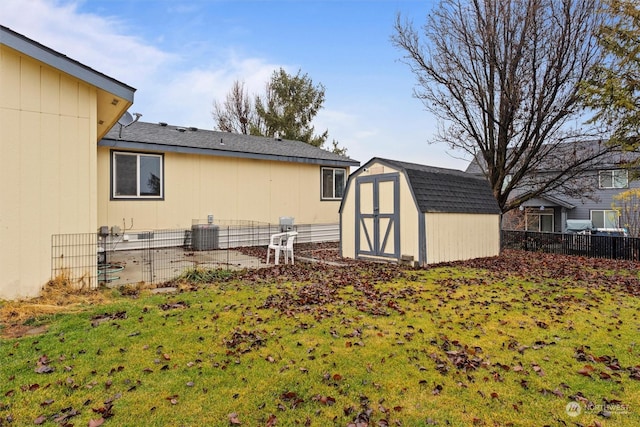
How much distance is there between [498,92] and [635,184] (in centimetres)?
1463

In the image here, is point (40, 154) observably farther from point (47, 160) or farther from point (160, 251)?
point (160, 251)

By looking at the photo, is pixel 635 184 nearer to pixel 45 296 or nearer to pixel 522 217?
pixel 522 217

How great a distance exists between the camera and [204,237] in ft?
36.3

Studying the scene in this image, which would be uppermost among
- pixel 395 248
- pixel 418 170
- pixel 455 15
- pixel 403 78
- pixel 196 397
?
pixel 455 15

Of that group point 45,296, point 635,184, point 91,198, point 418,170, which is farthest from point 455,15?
point 635,184

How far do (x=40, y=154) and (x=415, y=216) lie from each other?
24.1 feet

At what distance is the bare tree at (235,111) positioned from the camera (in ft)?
96.9

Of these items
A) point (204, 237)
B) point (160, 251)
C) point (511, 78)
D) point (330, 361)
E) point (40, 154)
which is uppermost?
point (511, 78)

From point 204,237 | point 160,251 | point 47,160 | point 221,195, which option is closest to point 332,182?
point 221,195

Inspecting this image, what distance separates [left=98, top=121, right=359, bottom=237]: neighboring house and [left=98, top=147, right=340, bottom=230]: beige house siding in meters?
0.02

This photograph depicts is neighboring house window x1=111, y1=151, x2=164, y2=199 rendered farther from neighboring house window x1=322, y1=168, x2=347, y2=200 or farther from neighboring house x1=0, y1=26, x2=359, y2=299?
neighboring house window x1=322, y1=168, x2=347, y2=200

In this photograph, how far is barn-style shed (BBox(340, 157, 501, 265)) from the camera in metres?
8.73

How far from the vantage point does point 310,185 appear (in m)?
14.2

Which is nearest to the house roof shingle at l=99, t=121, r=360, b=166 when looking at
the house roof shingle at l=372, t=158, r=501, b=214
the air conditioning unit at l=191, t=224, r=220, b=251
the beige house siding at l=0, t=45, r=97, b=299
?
the air conditioning unit at l=191, t=224, r=220, b=251
